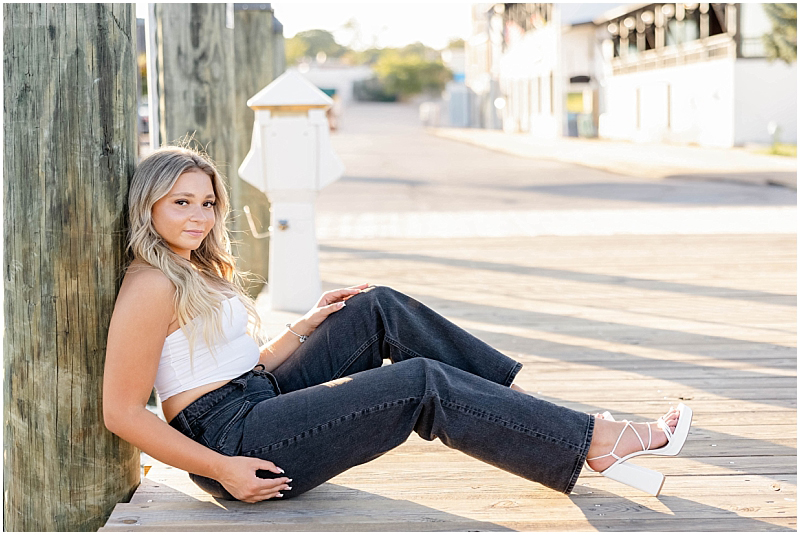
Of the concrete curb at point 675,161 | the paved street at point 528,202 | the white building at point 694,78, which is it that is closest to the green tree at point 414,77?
the white building at point 694,78

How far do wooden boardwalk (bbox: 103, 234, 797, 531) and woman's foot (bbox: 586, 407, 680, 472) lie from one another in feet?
0.48

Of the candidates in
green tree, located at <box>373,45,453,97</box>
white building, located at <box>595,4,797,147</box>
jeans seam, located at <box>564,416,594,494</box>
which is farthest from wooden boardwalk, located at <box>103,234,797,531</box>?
green tree, located at <box>373,45,453,97</box>

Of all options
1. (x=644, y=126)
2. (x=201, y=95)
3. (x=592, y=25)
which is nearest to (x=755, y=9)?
(x=644, y=126)

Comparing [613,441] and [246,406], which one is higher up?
[246,406]

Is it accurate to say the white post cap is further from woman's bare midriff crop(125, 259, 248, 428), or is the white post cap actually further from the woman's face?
woman's bare midriff crop(125, 259, 248, 428)

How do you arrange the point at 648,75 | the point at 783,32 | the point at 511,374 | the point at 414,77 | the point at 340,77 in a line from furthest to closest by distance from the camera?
the point at 414,77 < the point at 340,77 < the point at 648,75 < the point at 783,32 < the point at 511,374

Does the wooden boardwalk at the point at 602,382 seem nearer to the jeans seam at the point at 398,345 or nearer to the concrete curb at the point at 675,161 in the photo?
the jeans seam at the point at 398,345

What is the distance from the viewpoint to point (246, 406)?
232cm

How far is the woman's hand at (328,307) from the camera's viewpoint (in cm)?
262

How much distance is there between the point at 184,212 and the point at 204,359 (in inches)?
14.5

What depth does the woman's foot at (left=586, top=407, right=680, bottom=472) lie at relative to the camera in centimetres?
233

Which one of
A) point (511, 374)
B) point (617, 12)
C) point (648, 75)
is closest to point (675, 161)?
point (648, 75)

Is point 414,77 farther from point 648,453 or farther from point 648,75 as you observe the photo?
point 648,453

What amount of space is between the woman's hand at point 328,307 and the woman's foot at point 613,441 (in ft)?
2.46
